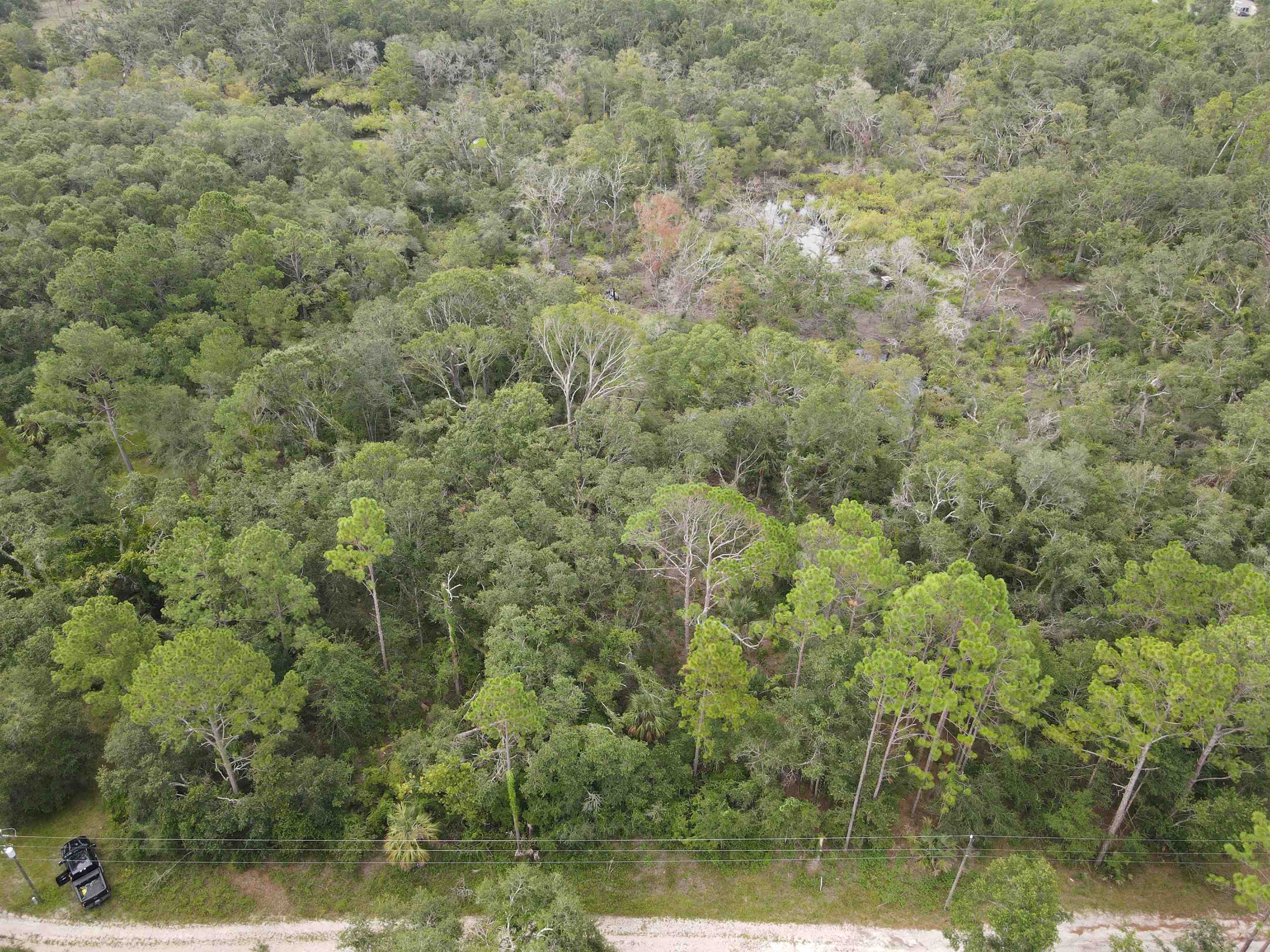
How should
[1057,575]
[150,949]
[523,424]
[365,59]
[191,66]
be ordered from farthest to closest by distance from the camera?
[365,59] → [191,66] → [523,424] → [1057,575] → [150,949]

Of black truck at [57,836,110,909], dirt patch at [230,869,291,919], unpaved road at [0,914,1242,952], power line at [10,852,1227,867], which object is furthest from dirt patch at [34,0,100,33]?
dirt patch at [230,869,291,919]

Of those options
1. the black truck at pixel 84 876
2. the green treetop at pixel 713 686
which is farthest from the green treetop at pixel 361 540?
the black truck at pixel 84 876

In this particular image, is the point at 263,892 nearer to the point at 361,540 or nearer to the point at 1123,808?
the point at 361,540

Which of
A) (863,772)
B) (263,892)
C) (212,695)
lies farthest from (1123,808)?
(212,695)

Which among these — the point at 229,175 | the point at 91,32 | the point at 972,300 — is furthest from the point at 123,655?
the point at 91,32

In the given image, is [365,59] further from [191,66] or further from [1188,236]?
[1188,236]

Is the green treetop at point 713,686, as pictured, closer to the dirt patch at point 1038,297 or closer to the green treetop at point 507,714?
the green treetop at point 507,714
